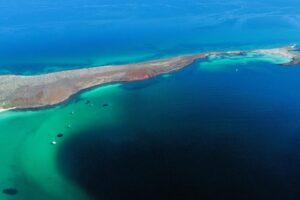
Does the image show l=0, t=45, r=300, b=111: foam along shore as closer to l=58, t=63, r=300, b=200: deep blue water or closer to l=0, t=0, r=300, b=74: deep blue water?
l=0, t=0, r=300, b=74: deep blue water

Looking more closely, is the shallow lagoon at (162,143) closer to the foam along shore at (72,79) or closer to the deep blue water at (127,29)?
the foam along shore at (72,79)

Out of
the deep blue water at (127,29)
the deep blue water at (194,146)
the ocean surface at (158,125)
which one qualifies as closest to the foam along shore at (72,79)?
the ocean surface at (158,125)

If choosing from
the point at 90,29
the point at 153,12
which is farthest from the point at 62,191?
the point at 153,12

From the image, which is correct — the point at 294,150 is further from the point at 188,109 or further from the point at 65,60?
the point at 65,60

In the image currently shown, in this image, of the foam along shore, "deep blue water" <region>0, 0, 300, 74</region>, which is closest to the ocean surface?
"deep blue water" <region>0, 0, 300, 74</region>

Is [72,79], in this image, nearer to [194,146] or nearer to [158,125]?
[158,125]

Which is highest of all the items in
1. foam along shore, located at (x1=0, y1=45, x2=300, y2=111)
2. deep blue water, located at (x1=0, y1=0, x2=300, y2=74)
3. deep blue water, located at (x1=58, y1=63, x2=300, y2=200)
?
deep blue water, located at (x1=0, y1=0, x2=300, y2=74)
